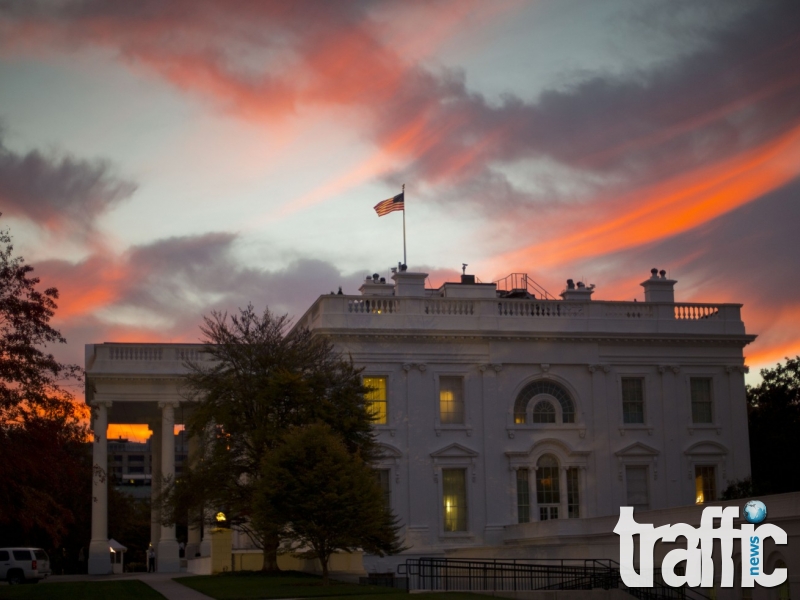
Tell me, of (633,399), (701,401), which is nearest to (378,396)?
(633,399)

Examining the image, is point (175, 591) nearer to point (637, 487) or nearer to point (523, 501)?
point (523, 501)

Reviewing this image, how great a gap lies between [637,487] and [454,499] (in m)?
8.85

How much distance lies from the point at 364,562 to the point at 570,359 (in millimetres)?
13766

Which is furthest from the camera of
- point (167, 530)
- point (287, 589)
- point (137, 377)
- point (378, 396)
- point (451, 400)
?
point (167, 530)

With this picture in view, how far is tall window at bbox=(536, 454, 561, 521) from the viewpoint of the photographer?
175ft

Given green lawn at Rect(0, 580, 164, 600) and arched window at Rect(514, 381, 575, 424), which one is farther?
arched window at Rect(514, 381, 575, 424)

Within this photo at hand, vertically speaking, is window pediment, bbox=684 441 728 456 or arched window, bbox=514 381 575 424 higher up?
arched window, bbox=514 381 575 424

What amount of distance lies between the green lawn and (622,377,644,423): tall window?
2553cm

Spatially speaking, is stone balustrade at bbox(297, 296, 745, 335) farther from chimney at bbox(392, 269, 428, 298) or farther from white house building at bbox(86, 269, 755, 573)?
chimney at bbox(392, 269, 428, 298)

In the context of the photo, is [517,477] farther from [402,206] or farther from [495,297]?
[402,206]

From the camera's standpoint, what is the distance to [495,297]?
180 feet

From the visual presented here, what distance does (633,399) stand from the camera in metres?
55.4

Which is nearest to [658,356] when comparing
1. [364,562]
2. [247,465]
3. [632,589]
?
[364,562]

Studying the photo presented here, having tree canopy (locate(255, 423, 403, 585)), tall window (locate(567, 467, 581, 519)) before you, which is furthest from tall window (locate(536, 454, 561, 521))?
tree canopy (locate(255, 423, 403, 585))
